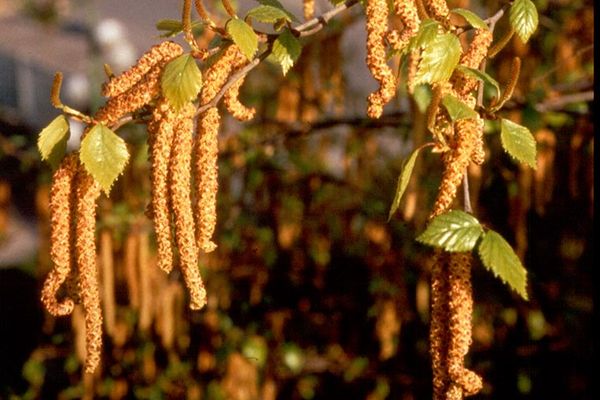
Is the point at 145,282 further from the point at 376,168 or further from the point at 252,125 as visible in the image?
the point at 376,168

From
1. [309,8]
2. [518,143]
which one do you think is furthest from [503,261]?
[309,8]

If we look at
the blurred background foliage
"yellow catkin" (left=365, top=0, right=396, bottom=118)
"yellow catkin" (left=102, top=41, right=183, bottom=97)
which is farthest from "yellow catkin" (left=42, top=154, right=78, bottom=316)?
the blurred background foliage

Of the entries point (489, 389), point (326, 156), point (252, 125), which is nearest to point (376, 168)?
point (326, 156)

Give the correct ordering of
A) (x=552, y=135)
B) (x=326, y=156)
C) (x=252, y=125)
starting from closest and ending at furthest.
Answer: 1. (x=552, y=135)
2. (x=252, y=125)
3. (x=326, y=156)

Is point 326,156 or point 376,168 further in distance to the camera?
point 326,156

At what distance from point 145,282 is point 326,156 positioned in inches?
54.4

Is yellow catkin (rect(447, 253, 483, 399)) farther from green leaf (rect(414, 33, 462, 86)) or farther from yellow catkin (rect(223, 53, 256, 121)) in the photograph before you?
Result: yellow catkin (rect(223, 53, 256, 121))

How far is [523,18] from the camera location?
1130 millimetres

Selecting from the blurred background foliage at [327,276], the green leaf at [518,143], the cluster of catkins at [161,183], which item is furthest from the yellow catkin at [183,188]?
the blurred background foliage at [327,276]

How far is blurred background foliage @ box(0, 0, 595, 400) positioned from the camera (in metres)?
2.57

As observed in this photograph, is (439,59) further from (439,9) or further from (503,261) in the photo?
(503,261)

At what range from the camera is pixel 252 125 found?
280 cm

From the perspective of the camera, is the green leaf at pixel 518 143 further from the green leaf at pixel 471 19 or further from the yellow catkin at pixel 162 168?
the yellow catkin at pixel 162 168

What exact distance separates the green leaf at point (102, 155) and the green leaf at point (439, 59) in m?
0.37
